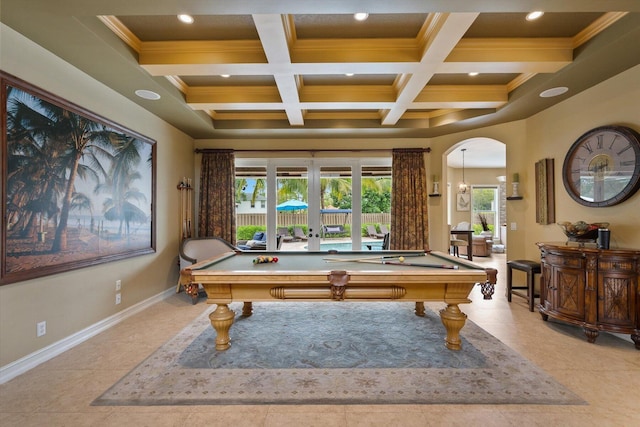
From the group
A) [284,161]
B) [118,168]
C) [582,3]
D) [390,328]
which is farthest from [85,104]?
[582,3]

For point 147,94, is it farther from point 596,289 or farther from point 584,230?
point 596,289

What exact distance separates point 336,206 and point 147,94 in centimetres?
352

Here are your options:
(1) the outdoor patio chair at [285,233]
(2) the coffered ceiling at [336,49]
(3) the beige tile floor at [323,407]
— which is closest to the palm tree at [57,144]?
(2) the coffered ceiling at [336,49]

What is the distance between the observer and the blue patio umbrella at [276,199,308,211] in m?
5.63

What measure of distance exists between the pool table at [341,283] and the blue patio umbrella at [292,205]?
282 cm

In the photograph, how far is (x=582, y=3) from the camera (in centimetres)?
200

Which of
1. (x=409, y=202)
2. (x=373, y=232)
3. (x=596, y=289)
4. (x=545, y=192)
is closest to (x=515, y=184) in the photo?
(x=545, y=192)

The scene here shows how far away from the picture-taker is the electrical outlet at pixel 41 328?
2484mm

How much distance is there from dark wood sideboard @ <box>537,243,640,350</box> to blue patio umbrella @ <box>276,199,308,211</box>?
3.86 m

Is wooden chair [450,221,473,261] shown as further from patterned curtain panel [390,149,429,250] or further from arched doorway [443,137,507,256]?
patterned curtain panel [390,149,429,250]

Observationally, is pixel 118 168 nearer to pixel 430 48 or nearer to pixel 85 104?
pixel 85 104

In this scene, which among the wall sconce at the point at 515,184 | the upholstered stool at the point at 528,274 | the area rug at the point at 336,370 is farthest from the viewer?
the wall sconce at the point at 515,184

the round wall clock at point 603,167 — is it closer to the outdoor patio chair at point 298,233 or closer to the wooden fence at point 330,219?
the wooden fence at point 330,219

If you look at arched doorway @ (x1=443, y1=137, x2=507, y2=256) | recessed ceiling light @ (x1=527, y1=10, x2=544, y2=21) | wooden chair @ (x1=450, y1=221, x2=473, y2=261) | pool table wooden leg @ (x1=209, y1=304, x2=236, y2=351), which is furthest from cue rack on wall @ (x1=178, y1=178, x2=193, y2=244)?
arched doorway @ (x1=443, y1=137, x2=507, y2=256)
